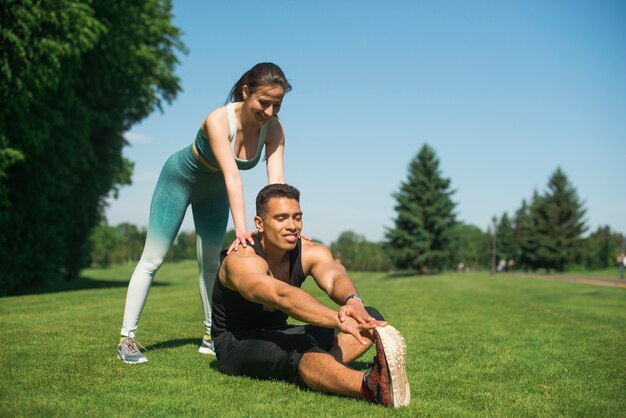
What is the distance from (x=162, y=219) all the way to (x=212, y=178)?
61 cm

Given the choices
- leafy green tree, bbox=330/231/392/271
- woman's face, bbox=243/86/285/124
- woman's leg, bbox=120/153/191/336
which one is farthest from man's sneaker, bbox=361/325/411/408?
leafy green tree, bbox=330/231/392/271

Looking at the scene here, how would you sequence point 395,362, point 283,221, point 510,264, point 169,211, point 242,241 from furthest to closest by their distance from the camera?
point 510,264, point 169,211, point 242,241, point 283,221, point 395,362

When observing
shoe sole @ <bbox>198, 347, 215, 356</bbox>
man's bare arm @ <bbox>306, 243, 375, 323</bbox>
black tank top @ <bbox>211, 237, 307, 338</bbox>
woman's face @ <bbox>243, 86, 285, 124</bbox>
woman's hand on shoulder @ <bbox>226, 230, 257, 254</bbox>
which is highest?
woman's face @ <bbox>243, 86, 285, 124</bbox>

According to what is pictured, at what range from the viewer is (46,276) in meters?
18.6

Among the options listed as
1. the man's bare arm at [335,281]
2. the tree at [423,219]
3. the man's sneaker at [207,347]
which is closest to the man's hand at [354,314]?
the man's bare arm at [335,281]

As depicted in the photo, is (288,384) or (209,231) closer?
(288,384)

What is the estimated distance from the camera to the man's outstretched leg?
3186 mm

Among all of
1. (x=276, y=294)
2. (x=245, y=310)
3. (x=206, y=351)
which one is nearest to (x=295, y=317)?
(x=276, y=294)

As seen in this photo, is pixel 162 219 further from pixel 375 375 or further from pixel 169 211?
pixel 375 375

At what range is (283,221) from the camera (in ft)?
13.2

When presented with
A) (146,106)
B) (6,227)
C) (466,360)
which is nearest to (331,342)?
(466,360)

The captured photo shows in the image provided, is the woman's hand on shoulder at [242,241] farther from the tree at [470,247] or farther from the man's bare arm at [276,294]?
the tree at [470,247]

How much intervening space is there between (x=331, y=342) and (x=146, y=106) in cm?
2601

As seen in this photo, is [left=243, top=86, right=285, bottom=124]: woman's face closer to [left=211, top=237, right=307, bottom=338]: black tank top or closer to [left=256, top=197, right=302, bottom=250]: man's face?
[left=256, top=197, right=302, bottom=250]: man's face
